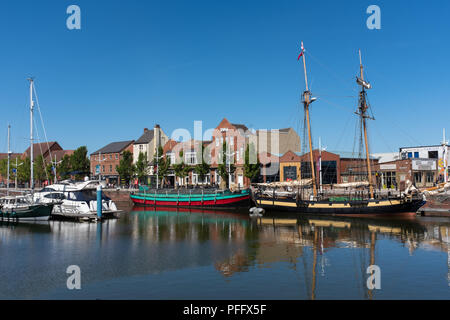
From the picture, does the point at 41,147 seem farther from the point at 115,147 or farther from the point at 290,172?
the point at 290,172

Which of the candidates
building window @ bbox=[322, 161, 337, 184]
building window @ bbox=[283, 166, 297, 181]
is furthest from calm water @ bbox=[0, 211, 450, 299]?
building window @ bbox=[283, 166, 297, 181]

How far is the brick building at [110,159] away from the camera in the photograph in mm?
89062

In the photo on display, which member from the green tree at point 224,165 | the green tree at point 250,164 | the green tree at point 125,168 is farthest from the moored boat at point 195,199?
the green tree at point 125,168

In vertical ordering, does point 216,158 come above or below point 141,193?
above

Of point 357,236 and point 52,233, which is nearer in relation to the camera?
point 357,236

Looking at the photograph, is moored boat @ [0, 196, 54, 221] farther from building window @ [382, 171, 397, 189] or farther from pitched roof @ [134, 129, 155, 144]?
building window @ [382, 171, 397, 189]

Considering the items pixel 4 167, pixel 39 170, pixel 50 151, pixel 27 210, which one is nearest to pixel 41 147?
pixel 50 151

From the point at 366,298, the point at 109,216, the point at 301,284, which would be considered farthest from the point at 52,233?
the point at 366,298

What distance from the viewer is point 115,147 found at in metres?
92.4

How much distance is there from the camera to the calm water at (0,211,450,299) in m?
15.9

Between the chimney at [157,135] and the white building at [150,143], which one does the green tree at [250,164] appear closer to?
the white building at [150,143]

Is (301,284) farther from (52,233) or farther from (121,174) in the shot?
(121,174)

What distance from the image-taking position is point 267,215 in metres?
46.0
